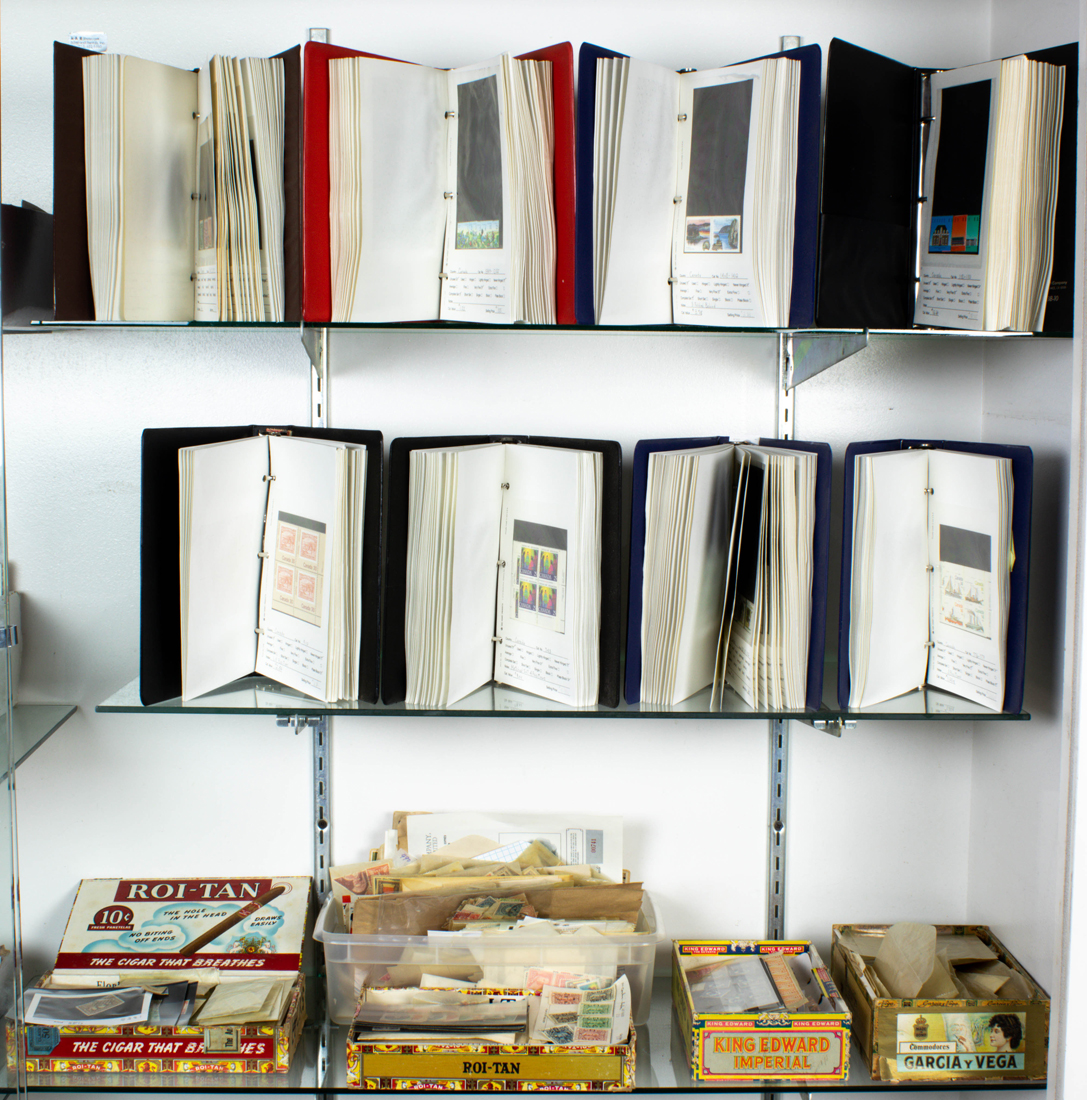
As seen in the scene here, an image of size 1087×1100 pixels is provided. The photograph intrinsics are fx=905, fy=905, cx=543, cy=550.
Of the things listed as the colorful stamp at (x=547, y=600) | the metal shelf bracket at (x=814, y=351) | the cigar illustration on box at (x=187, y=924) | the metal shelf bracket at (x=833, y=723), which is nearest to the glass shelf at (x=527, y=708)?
the metal shelf bracket at (x=833, y=723)

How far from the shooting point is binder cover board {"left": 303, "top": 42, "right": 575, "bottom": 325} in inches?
45.8

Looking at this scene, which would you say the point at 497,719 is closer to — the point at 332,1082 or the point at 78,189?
the point at 332,1082

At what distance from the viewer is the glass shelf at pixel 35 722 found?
1318 mm

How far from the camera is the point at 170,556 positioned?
4.17ft

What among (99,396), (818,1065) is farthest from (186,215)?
(818,1065)

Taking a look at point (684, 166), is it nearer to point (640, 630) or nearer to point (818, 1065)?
point (640, 630)

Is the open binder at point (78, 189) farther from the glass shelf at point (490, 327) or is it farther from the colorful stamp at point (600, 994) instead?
the colorful stamp at point (600, 994)

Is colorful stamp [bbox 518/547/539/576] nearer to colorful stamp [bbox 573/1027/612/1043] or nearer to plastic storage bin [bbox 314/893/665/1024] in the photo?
plastic storage bin [bbox 314/893/665/1024]

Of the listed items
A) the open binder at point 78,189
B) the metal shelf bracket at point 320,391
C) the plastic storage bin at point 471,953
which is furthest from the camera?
the metal shelf bracket at point 320,391

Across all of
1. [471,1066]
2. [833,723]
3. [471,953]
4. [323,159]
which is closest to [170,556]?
[323,159]

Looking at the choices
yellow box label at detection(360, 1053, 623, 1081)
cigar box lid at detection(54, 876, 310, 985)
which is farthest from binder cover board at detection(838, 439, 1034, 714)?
cigar box lid at detection(54, 876, 310, 985)

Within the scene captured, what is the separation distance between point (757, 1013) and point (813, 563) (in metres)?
0.63

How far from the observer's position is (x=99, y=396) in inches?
55.2

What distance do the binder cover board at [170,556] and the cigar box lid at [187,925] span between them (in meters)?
0.39
